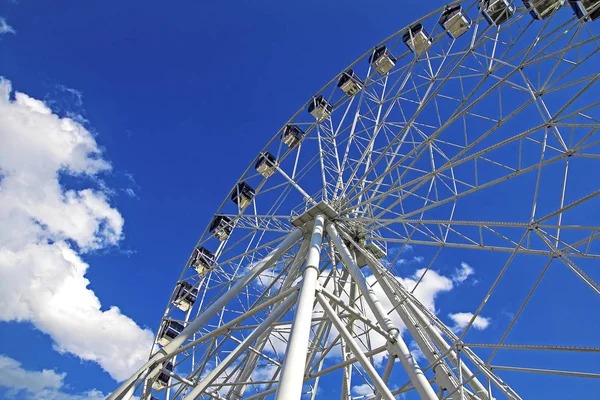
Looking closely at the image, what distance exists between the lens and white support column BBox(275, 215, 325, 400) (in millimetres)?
5586

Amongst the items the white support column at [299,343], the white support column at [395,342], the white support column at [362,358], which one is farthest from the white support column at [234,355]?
the white support column at [395,342]

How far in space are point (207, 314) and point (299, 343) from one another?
5.49m

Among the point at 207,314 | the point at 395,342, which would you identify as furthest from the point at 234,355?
the point at 395,342

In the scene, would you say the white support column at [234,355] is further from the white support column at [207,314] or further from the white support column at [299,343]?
the white support column at [207,314]

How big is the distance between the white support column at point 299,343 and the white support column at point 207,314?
3.41 meters

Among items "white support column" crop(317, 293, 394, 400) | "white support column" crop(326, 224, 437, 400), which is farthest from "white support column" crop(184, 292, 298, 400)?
"white support column" crop(326, 224, 437, 400)

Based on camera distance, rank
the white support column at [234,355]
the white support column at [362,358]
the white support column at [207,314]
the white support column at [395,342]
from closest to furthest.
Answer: the white support column at [362,358] → the white support column at [395,342] → the white support column at [234,355] → the white support column at [207,314]

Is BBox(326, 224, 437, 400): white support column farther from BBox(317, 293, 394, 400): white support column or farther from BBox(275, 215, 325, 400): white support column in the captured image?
BBox(275, 215, 325, 400): white support column

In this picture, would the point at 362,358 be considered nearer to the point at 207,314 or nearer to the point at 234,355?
the point at 234,355

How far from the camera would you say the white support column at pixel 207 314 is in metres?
9.61

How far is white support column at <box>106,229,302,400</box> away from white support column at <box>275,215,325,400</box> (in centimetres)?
341

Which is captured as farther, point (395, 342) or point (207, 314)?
point (207, 314)

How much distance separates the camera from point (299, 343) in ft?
21.0

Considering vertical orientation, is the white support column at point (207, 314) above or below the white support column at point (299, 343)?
above
